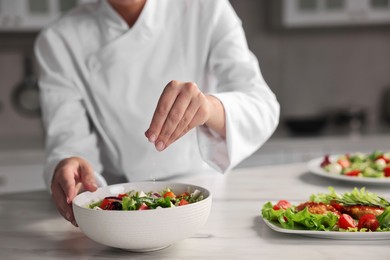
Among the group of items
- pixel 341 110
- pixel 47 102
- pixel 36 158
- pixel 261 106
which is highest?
pixel 261 106

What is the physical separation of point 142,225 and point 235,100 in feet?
1.86

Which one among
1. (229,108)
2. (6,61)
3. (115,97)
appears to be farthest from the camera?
(6,61)

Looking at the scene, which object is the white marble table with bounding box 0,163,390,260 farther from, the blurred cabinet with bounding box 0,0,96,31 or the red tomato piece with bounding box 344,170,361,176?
the blurred cabinet with bounding box 0,0,96,31

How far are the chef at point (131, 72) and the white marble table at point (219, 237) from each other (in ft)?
0.64

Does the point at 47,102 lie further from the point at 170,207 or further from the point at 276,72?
the point at 276,72

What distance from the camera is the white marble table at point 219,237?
0.98 meters

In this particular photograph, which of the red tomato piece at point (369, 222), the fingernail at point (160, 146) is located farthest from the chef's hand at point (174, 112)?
the red tomato piece at point (369, 222)

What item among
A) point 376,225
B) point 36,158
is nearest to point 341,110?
Result: point 36,158

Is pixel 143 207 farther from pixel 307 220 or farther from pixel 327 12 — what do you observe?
pixel 327 12

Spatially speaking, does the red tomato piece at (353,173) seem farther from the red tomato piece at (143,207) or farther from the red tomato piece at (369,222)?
the red tomato piece at (143,207)

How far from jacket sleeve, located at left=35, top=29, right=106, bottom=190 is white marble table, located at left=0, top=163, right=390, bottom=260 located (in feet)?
0.52

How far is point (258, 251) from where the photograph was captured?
99 centimetres

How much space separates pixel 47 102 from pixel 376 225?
37.0 inches

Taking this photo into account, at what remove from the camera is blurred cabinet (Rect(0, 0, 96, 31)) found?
3.15m
